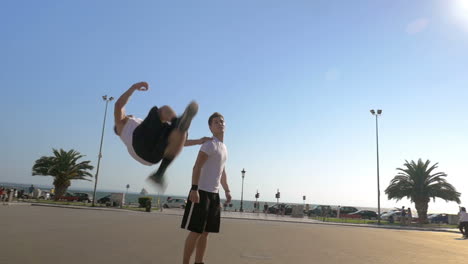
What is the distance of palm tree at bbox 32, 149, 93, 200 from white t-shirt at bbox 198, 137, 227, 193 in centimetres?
3686

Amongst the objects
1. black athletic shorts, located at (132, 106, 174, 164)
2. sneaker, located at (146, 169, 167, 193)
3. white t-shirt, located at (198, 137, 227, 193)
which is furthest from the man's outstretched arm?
white t-shirt, located at (198, 137, 227, 193)

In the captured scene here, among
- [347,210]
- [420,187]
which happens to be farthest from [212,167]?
[347,210]

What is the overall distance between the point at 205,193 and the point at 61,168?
37377mm

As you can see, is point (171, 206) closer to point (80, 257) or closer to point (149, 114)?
point (80, 257)

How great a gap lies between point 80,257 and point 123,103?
394cm

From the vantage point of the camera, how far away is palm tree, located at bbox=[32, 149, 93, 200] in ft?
120

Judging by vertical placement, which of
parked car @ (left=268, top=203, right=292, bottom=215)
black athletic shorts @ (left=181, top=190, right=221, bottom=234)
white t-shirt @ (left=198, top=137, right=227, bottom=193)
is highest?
white t-shirt @ (left=198, top=137, right=227, bottom=193)

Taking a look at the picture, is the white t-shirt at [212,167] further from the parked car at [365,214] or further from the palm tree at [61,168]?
the parked car at [365,214]

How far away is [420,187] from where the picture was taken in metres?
33.4

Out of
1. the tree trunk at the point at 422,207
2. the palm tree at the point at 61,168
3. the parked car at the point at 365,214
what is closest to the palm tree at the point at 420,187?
the tree trunk at the point at 422,207

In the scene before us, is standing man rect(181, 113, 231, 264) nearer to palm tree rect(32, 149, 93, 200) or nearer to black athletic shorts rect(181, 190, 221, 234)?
black athletic shorts rect(181, 190, 221, 234)

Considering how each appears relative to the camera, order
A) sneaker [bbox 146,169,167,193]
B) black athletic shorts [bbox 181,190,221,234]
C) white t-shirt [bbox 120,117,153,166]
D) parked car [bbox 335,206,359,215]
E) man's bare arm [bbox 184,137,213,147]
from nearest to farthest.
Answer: white t-shirt [bbox 120,117,153,166], sneaker [bbox 146,169,167,193], man's bare arm [bbox 184,137,213,147], black athletic shorts [bbox 181,190,221,234], parked car [bbox 335,206,359,215]

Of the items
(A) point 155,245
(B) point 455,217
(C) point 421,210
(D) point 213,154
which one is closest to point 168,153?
(D) point 213,154

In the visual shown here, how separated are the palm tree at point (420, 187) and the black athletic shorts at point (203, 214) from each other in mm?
33598
